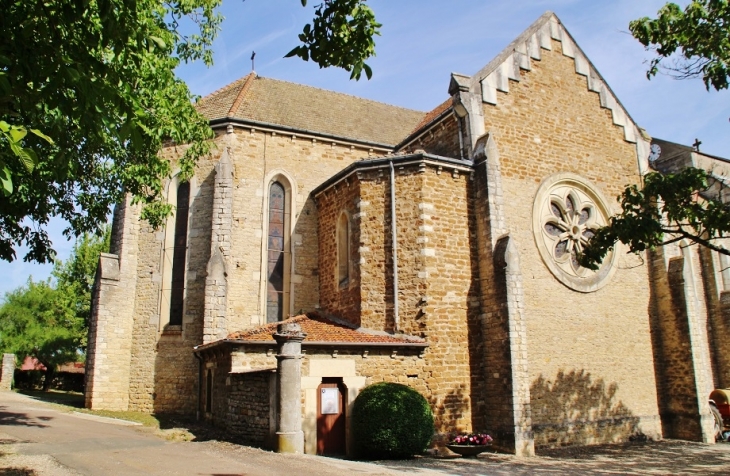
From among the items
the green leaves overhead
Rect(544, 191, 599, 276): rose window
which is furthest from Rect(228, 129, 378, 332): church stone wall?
the green leaves overhead

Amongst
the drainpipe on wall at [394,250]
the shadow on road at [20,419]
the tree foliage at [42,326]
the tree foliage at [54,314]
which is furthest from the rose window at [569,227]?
the tree foliage at [42,326]

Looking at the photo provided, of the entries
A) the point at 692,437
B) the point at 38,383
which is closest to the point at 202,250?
the point at 692,437

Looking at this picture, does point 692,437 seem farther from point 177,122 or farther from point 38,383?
point 38,383

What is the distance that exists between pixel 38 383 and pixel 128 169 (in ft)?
93.8

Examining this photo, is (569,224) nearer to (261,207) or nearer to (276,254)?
(276,254)

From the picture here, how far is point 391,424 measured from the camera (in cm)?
1244

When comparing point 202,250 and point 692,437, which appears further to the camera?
point 202,250

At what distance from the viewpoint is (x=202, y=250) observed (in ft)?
59.8

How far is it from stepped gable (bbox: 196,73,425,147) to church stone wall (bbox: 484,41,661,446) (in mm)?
5727

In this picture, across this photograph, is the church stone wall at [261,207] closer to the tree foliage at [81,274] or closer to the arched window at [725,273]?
the arched window at [725,273]

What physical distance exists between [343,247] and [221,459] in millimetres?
8204

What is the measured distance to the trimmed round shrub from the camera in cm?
1238

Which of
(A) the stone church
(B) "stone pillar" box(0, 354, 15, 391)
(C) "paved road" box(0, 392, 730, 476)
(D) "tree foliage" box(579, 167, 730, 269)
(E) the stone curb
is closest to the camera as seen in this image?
(C) "paved road" box(0, 392, 730, 476)

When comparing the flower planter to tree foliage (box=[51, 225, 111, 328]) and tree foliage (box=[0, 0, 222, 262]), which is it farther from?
tree foliage (box=[51, 225, 111, 328])
